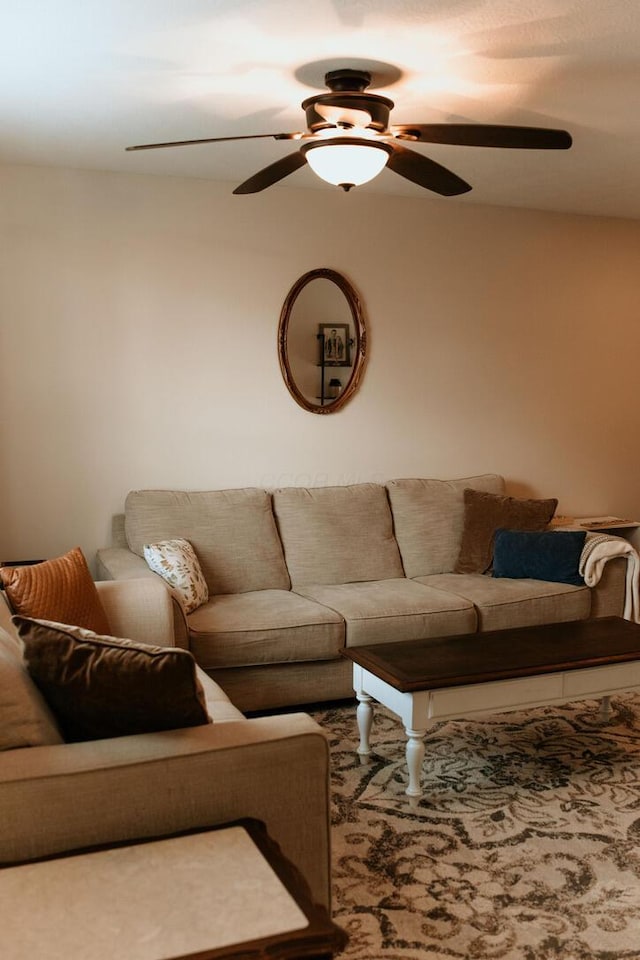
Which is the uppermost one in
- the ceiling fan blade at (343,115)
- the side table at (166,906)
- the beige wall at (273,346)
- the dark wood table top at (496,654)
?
the ceiling fan blade at (343,115)

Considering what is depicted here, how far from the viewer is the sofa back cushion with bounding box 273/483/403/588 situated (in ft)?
15.0

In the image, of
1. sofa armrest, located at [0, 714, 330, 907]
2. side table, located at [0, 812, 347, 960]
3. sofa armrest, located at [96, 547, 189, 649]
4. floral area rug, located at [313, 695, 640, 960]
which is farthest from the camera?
sofa armrest, located at [96, 547, 189, 649]

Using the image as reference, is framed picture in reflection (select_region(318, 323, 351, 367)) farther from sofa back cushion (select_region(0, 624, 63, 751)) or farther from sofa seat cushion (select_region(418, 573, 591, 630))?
sofa back cushion (select_region(0, 624, 63, 751))

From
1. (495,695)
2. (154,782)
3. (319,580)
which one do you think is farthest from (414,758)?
(319,580)

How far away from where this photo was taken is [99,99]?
3320 mm

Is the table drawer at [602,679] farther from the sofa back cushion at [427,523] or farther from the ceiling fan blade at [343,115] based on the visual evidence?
the ceiling fan blade at [343,115]

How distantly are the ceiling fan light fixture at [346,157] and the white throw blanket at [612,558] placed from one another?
2.36 m

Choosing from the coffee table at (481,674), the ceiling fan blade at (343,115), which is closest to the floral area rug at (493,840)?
the coffee table at (481,674)

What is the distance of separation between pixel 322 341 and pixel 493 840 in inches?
113

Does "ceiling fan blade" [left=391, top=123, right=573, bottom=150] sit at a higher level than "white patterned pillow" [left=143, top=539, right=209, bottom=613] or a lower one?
higher

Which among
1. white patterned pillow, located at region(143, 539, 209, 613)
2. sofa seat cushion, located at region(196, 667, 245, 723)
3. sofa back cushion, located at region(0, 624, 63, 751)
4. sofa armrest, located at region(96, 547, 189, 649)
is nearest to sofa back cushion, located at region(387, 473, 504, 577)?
white patterned pillow, located at region(143, 539, 209, 613)

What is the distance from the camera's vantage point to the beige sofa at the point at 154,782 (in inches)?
69.2

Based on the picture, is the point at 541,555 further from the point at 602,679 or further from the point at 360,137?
the point at 360,137

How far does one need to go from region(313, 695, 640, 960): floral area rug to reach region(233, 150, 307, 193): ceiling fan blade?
215cm
